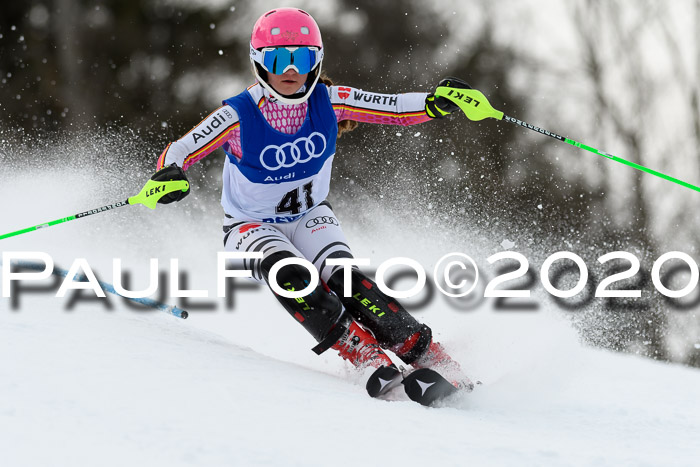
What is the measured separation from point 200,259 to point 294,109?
4998 millimetres

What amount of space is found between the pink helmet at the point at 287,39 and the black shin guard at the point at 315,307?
682mm

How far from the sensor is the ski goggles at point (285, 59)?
10.6 ft

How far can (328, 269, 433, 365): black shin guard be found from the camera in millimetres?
3252

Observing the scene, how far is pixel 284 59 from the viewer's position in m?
3.22

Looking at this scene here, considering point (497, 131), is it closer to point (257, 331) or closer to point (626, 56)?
point (626, 56)

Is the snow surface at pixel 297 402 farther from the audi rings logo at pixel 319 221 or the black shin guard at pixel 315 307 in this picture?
the audi rings logo at pixel 319 221

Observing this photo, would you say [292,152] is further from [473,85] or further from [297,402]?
[473,85]

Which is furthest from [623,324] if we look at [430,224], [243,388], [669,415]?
[243,388]

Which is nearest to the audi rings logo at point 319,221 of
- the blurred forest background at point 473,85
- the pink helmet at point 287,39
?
the pink helmet at point 287,39

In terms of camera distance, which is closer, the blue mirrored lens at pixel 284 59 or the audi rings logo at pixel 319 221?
the blue mirrored lens at pixel 284 59

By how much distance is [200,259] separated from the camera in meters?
8.11

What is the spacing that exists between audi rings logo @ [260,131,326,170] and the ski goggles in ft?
0.93
